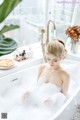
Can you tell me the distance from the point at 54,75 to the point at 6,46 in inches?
28.3

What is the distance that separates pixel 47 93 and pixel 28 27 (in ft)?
4.68

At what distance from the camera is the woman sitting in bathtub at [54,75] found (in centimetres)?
194

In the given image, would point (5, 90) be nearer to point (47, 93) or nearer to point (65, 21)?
point (47, 93)

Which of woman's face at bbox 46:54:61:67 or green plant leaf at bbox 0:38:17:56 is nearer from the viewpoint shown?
woman's face at bbox 46:54:61:67

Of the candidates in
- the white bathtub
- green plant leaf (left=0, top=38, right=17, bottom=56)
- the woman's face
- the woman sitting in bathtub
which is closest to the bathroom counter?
the white bathtub

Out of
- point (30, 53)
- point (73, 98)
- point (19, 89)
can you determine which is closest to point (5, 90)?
point (19, 89)

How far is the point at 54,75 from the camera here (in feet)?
6.86

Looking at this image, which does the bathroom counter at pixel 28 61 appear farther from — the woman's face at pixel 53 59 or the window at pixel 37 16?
the woman's face at pixel 53 59

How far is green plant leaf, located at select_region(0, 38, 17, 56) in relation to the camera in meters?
2.40

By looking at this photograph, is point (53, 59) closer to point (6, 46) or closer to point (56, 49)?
point (56, 49)

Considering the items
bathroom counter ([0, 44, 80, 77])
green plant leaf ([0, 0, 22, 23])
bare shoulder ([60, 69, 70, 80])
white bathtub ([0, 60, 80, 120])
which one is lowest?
white bathtub ([0, 60, 80, 120])

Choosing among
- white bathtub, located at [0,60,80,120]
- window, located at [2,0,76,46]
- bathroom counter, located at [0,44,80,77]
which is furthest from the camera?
window, located at [2,0,76,46]

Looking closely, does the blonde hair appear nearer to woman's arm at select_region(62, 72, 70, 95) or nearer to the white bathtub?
woman's arm at select_region(62, 72, 70, 95)

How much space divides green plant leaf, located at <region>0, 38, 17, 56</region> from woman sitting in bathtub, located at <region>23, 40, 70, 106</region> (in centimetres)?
49
